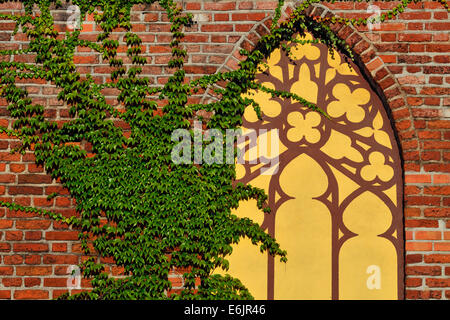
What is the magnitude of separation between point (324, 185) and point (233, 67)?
1.17m

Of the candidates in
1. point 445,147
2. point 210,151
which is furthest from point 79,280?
point 445,147

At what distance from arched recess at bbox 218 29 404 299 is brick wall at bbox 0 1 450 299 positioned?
0.18 m

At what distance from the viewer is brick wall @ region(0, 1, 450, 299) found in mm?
3057

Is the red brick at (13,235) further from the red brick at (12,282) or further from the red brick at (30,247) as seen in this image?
the red brick at (12,282)

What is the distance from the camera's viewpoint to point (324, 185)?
3.27 m

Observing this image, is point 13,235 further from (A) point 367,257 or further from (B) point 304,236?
(A) point 367,257

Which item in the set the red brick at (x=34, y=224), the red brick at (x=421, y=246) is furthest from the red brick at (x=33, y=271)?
the red brick at (x=421, y=246)

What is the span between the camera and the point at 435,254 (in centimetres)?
303

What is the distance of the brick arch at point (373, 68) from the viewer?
3137mm

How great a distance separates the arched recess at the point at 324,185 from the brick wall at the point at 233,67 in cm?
18

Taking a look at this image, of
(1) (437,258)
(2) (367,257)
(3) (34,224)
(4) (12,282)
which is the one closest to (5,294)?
(4) (12,282)

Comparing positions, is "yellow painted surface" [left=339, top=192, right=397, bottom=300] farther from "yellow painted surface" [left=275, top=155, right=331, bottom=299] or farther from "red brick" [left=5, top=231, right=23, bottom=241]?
"red brick" [left=5, top=231, right=23, bottom=241]

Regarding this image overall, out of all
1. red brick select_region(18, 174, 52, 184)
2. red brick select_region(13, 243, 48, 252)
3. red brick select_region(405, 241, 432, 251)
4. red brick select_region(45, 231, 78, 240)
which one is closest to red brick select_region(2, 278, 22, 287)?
red brick select_region(13, 243, 48, 252)
